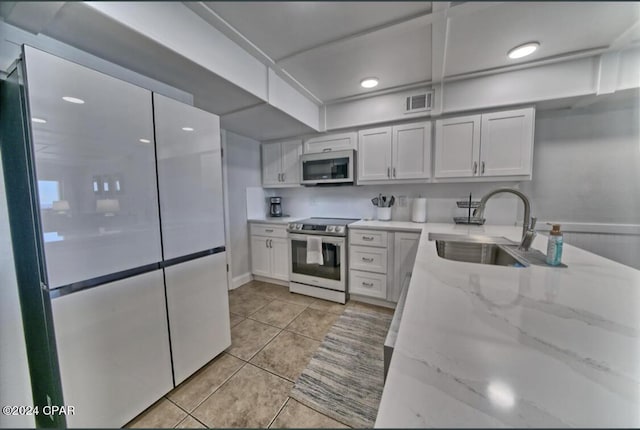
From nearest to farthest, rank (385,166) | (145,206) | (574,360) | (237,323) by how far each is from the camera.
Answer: (574,360), (145,206), (237,323), (385,166)

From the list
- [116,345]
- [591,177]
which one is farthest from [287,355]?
[591,177]

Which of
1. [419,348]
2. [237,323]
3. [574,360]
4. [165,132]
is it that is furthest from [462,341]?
[237,323]

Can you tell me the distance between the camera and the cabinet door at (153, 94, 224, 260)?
3.94 feet

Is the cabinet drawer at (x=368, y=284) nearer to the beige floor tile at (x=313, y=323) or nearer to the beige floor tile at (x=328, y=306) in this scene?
the beige floor tile at (x=328, y=306)

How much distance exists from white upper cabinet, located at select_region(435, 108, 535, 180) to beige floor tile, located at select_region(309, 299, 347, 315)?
177 centimetres

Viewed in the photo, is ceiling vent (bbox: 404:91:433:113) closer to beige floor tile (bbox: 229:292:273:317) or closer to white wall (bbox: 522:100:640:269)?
white wall (bbox: 522:100:640:269)

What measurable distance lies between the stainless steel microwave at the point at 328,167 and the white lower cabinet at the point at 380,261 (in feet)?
2.26

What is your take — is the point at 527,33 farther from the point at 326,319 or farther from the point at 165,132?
the point at 326,319

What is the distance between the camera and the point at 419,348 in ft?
1.74

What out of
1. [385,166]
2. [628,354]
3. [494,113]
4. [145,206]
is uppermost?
[494,113]

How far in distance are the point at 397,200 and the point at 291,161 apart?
151 centimetres

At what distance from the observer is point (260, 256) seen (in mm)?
3080

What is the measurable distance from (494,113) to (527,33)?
1856 millimetres

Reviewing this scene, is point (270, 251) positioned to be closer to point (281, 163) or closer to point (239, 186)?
point (239, 186)
